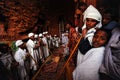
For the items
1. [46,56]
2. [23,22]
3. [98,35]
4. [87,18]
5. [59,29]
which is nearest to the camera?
[98,35]

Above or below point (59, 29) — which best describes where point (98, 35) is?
above

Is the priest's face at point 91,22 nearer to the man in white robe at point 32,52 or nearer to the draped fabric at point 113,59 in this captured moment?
the draped fabric at point 113,59

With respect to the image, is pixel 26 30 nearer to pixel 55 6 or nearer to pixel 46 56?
pixel 46 56

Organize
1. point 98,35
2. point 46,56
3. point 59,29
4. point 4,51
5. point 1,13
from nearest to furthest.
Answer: point 98,35 < point 4,51 < point 46,56 < point 1,13 < point 59,29

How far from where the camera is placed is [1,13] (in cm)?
1859


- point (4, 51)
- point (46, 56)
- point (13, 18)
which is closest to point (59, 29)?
point (13, 18)

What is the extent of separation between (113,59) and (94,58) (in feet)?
1.38

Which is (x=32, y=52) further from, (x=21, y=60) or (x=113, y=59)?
(x=113, y=59)

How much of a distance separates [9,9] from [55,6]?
379 inches

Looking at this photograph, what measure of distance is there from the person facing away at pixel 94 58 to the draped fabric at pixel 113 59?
0.67 ft

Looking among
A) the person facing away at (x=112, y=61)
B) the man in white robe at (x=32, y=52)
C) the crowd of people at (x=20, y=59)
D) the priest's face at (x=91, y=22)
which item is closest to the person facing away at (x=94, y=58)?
the person facing away at (x=112, y=61)

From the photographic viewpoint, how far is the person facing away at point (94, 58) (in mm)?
3277

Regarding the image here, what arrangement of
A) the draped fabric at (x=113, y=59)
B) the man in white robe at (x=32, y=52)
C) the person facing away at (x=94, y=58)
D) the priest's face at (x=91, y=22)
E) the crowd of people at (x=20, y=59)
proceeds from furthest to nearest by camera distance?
the man in white robe at (x=32, y=52) → the crowd of people at (x=20, y=59) → the priest's face at (x=91, y=22) → the person facing away at (x=94, y=58) → the draped fabric at (x=113, y=59)

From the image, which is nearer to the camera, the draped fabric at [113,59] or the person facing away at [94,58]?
the draped fabric at [113,59]
